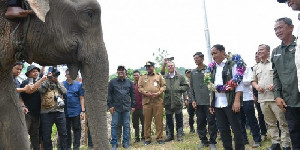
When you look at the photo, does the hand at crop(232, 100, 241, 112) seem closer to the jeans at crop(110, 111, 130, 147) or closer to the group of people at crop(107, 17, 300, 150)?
the group of people at crop(107, 17, 300, 150)

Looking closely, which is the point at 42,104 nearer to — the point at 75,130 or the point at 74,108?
the point at 74,108

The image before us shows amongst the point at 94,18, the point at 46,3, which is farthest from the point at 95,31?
the point at 46,3

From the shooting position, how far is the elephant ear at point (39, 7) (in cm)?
237

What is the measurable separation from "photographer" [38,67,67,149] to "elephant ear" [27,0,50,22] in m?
4.64

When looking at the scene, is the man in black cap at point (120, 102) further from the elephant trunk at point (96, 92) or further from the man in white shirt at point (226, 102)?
the elephant trunk at point (96, 92)

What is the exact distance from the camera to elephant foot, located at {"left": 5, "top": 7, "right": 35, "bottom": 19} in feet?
8.36

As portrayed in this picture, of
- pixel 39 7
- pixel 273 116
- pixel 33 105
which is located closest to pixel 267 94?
pixel 273 116

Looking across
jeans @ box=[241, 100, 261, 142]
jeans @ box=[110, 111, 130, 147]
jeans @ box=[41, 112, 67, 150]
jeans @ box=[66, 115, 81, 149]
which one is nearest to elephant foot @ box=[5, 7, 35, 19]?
jeans @ box=[41, 112, 67, 150]

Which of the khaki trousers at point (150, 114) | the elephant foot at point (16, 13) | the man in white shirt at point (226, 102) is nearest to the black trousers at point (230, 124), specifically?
the man in white shirt at point (226, 102)

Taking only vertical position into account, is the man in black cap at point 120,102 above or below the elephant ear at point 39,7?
below

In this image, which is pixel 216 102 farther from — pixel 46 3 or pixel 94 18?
pixel 46 3

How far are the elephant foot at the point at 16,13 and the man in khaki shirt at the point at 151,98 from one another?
271 inches

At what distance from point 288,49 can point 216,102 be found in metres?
1.62

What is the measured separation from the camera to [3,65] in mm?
2881
